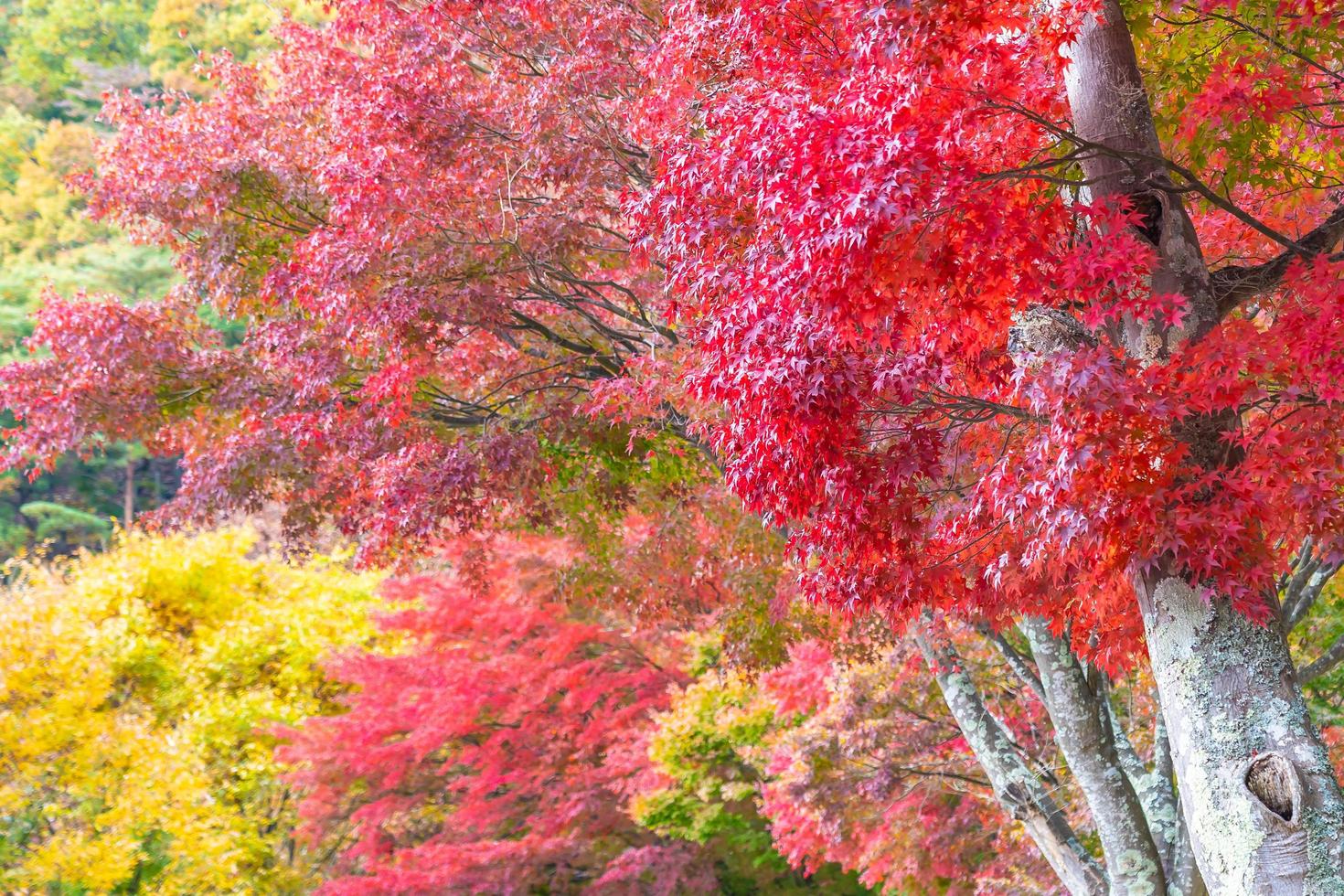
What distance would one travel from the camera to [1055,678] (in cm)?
663

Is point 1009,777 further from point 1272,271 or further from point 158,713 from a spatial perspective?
point 158,713

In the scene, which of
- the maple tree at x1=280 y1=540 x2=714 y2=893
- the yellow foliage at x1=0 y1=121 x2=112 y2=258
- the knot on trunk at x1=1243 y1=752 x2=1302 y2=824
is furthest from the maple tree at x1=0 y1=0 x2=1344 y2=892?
the yellow foliage at x1=0 y1=121 x2=112 y2=258

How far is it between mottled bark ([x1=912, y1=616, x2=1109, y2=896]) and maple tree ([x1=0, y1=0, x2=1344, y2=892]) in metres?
0.03

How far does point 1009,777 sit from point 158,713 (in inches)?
467

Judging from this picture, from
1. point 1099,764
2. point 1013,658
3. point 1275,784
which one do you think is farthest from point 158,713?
point 1275,784

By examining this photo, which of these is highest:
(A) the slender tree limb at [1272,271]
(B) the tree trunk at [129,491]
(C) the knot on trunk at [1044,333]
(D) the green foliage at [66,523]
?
(B) the tree trunk at [129,491]

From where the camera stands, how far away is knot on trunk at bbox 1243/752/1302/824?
3.55 m

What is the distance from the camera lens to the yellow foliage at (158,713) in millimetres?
12711

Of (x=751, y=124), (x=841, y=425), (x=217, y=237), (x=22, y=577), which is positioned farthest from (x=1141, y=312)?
(x=22, y=577)

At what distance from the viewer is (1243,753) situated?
366 cm

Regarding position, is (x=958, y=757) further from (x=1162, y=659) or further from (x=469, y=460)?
(x=1162, y=659)

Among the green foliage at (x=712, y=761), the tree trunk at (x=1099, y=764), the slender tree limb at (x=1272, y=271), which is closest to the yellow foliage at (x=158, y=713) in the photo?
the green foliage at (x=712, y=761)

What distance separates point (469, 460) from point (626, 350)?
156 cm

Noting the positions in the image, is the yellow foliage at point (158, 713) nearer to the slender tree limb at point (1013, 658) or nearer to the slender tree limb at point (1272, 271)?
the slender tree limb at point (1013, 658)
